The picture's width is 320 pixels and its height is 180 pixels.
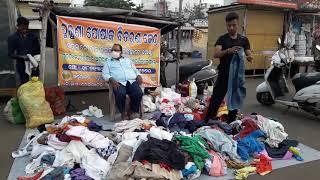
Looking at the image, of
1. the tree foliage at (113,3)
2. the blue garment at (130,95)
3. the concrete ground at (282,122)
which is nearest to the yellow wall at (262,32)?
the concrete ground at (282,122)

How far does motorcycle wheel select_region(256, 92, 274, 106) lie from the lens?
793 cm

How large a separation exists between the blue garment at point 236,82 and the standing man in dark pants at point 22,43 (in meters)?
3.99

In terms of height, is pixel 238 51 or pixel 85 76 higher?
pixel 238 51

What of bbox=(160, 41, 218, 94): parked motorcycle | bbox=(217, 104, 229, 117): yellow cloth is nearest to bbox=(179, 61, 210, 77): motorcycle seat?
bbox=(160, 41, 218, 94): parked motorcycle

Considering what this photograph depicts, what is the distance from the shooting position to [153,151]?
4.11 m

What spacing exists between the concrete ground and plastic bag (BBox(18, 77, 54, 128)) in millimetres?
264

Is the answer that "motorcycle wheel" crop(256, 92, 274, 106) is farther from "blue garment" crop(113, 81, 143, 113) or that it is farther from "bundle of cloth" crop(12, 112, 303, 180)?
"blue garment" crop(113, 81, 143, 113)

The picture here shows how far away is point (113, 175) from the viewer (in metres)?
3.76

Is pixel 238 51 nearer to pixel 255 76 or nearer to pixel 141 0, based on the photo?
pixel 255 76

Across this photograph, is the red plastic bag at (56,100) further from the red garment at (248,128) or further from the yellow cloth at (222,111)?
the red garment at (248,128)

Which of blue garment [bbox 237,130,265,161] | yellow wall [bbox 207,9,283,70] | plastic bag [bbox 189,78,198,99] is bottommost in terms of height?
blue garment [bbox 237,130,265,161]

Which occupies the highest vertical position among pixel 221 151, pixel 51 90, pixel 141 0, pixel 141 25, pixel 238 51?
pixel 141 0

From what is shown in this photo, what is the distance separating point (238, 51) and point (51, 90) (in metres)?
3.71

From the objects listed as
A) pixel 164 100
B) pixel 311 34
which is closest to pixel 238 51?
pixel 164 100
